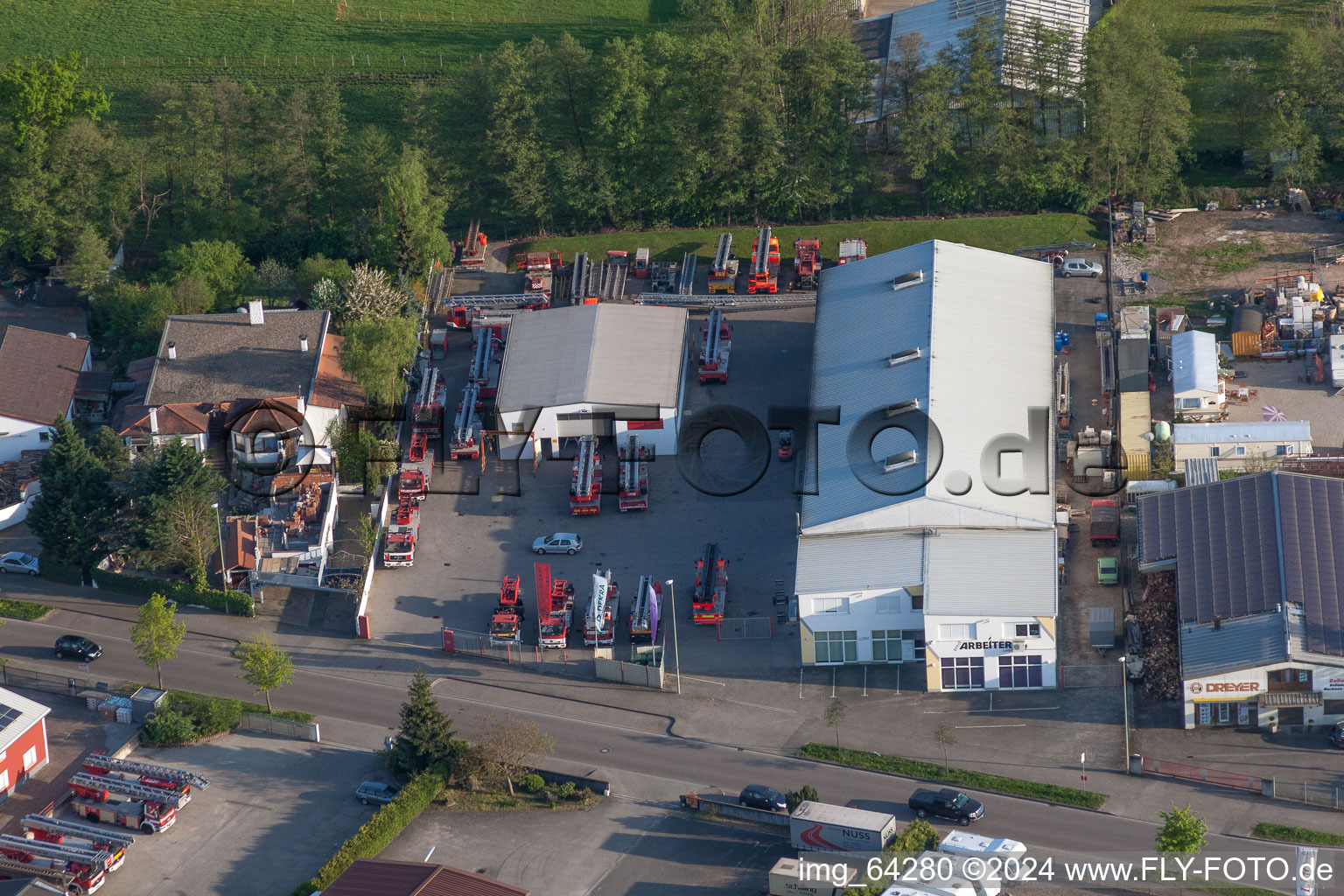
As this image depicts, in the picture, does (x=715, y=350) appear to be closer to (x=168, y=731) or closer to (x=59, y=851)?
(x=168, y=731)

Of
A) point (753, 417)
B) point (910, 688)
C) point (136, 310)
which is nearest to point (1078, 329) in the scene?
point (753, 417)

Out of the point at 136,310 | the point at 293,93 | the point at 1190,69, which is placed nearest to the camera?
the point at 136,310

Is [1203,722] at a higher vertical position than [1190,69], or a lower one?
lower

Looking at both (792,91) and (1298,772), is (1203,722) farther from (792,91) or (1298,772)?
(792,91)

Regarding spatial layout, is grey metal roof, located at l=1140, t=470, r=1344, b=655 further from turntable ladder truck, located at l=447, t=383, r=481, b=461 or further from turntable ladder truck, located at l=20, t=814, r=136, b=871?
turntable ladder truck, located at l=20, t=814, r=136, b=871

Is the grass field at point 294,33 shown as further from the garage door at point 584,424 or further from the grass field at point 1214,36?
the garage door at point 584,424

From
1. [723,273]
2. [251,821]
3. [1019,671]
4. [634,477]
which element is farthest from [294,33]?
[1019,671]
